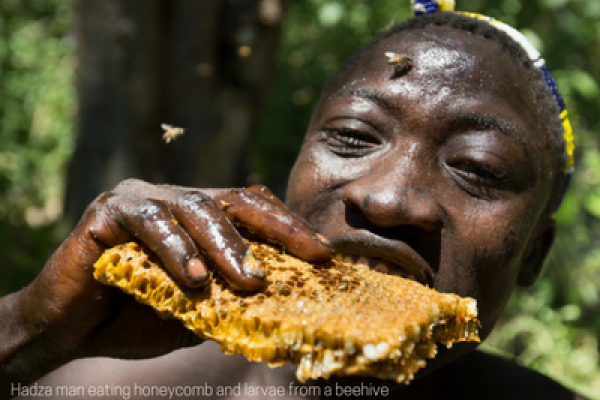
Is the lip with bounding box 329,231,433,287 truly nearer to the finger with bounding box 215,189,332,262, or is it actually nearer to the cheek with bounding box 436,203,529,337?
the cheek with bounding box 436,203,529,337

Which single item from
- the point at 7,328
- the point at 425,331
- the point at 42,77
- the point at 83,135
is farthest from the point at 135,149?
the point at 42,77

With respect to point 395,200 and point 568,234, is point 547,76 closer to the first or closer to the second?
point 395,200

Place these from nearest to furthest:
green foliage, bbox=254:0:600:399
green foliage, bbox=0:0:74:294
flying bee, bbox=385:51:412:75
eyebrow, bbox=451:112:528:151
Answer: eyebrow, bbox=451:112:528:151 → flying bee, bbox=385:51:412:75 → green foliage, bbox=254:0:600:399 → green foliage, bbox=0:0:74:294

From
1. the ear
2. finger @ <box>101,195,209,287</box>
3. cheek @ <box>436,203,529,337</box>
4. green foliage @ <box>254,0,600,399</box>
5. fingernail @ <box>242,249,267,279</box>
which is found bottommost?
green foliage @ <box>254,0,600,399</box>

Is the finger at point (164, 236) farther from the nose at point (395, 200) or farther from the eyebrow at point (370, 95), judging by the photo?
the eyebrow at point (370, 95)

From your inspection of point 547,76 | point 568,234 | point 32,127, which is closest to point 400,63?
point 547,76

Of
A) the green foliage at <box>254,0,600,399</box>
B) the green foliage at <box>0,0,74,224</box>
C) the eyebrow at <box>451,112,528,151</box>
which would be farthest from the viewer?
the green foliage at <box>0,0,74,224</box>

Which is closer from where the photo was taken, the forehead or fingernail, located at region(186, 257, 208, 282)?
fingernail, located at region(186, 257, 208, 282)

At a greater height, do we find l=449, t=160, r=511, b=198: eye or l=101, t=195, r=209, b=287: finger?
l=101, t=195, r=209, b=287: finger

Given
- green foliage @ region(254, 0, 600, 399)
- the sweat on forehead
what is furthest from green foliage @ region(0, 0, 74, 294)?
the sweat on forehead

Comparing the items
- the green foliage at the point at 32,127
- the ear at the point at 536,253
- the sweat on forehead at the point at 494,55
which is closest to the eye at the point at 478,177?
the sweat on forehead at the point at 494,55
